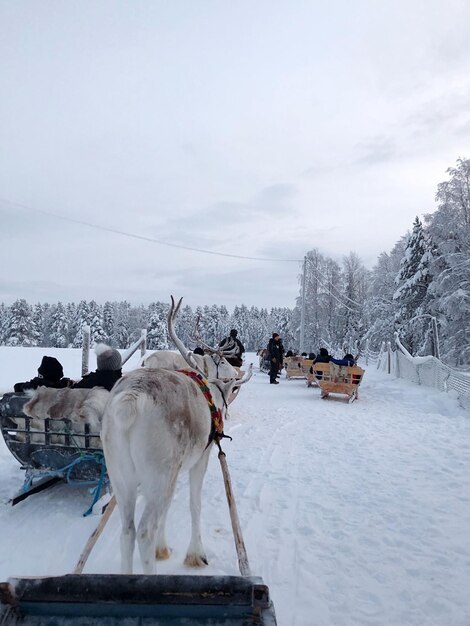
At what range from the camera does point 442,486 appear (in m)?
5.88

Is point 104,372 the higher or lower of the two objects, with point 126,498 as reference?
higher

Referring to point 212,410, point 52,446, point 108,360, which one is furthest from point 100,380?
point 212,410

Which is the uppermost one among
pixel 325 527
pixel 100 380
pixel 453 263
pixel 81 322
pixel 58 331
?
pixel 453 263

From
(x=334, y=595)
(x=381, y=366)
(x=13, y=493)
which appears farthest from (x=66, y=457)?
(x=381, y=366)

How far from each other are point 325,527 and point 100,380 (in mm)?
3047

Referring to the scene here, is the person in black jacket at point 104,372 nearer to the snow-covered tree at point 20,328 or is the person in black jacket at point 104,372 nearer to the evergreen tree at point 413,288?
the evergreen tree at point 413,288

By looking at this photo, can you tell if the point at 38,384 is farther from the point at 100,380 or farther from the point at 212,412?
the point at 212,412

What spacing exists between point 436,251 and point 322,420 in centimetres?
2440

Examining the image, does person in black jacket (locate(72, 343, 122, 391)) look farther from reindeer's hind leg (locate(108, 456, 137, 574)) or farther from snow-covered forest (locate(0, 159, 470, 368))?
snow-covered forest (locate(0, 159, 470, 368))

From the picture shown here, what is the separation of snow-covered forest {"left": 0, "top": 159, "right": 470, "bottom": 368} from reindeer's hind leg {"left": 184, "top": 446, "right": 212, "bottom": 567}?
7.99 metres

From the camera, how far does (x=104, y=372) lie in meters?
5.63

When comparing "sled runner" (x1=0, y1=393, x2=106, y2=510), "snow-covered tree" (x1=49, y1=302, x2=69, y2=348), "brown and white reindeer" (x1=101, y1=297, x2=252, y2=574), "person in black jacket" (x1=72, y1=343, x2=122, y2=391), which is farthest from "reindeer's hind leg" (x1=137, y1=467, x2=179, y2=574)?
"snow-covered tree" (x1=49, y1=302, x2=69, y2=348)

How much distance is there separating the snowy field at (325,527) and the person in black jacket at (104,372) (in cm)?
127

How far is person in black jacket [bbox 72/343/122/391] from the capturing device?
545cm
